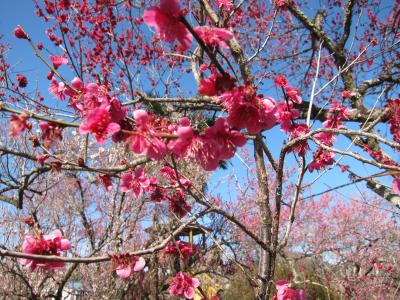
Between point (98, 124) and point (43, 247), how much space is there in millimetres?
553

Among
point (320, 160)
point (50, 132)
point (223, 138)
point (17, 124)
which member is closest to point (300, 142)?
point (320, 160)

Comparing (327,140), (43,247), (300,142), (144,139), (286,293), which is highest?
(327,140)

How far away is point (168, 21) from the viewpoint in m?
1.03

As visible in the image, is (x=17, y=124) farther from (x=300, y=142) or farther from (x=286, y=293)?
(x=286, y=293)

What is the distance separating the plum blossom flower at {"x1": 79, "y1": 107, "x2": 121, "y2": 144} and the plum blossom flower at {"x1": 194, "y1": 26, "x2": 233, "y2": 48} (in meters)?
0.42

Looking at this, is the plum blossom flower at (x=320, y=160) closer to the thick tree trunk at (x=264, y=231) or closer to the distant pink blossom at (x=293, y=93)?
the thick tree trunk at (x=264, y=231)

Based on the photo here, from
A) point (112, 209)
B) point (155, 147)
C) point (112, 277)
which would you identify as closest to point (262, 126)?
point (155, 147)

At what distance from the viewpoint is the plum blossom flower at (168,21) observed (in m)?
1.00

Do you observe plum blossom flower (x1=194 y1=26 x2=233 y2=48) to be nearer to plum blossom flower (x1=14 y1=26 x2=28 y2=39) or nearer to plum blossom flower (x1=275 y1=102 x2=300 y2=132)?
plum blossom flower (x1=275 y1=102 x2=300 y2=132)

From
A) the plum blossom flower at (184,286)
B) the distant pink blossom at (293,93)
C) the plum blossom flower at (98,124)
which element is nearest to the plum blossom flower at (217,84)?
the plum blossom flower at (98,124)

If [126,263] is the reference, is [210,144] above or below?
above

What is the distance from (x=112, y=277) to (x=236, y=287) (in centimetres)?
543

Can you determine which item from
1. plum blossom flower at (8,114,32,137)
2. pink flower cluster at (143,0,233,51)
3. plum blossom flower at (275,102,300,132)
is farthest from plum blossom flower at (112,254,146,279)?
plum blossom flower at (275,102,300,132)

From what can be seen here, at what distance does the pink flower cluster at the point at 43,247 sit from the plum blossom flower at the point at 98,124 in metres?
0.49
